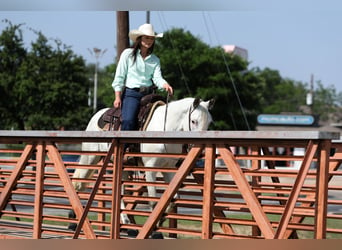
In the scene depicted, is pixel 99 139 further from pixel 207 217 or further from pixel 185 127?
pixel 185 127

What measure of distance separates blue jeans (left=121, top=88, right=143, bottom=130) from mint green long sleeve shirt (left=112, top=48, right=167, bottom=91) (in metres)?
0.12

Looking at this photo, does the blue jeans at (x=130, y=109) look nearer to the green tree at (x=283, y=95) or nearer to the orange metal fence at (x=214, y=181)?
the orange metal fence at (x=214, y=181)

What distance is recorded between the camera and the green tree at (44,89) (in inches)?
1832

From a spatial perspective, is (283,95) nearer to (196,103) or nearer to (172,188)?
(196,103)


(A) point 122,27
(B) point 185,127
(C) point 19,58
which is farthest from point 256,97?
(B) point 185,127

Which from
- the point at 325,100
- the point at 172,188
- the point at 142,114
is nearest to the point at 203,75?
the point at 142,114

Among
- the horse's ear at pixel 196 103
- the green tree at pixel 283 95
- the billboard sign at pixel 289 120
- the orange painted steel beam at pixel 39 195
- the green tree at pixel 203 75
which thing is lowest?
the orange painted steel beam at pixel 39 195

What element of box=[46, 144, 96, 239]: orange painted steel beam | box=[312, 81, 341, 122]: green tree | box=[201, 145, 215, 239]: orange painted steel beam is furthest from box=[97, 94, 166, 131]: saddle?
box=[312, 81, 341, 122]: green tree

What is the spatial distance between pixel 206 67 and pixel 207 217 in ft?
159

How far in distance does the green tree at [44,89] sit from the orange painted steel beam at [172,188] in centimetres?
3915

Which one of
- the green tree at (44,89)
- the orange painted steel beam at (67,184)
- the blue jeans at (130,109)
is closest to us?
the orange painted steel beam at (67,184)

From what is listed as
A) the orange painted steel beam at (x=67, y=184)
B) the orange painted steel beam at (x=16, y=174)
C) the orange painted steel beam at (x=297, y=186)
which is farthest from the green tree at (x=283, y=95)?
the orange painted steel beam at (x=297, y=186)

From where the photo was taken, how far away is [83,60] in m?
49.5

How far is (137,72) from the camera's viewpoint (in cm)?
1040
